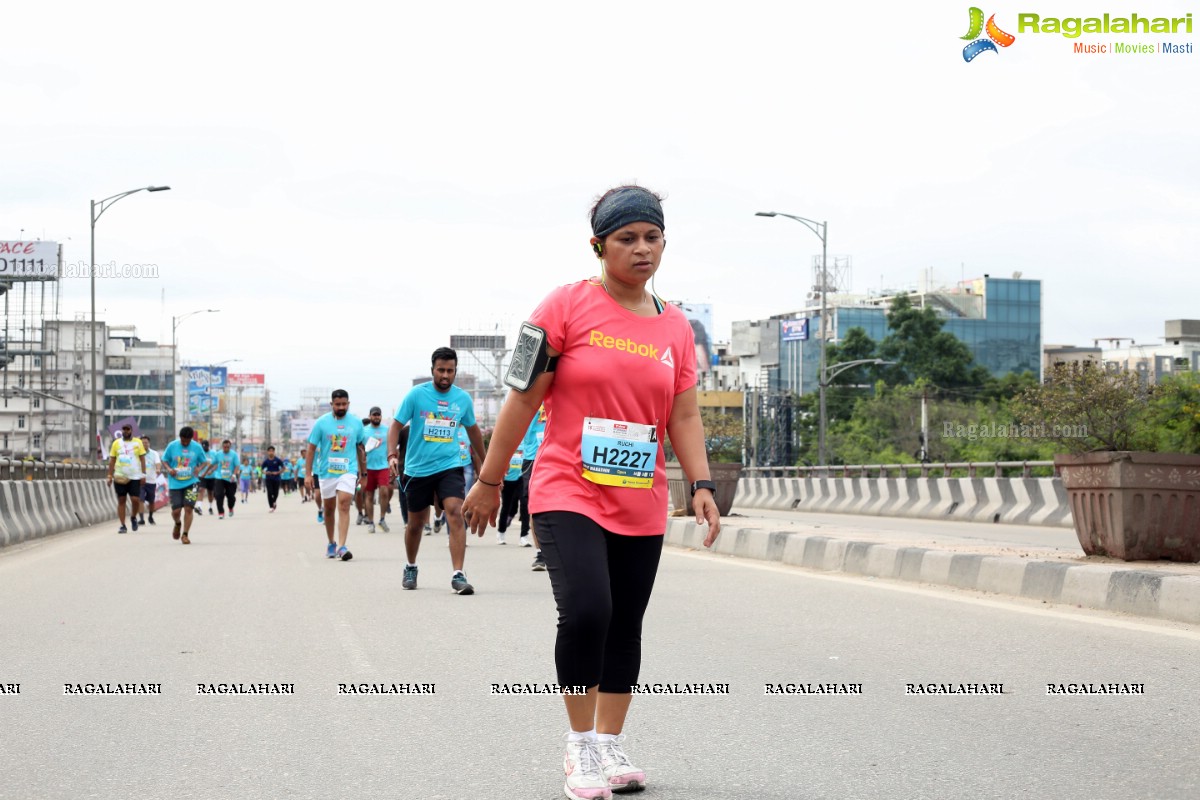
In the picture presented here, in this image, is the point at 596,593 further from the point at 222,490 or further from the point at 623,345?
the point at 222,490

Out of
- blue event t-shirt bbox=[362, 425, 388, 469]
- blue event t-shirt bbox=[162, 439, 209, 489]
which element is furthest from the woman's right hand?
blue event t-shirt bbox=[362, 425, 388, 469]

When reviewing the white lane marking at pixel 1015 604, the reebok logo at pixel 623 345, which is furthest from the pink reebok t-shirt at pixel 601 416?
the white lane marking at pixel 1015 604

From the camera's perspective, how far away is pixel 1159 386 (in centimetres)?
3072

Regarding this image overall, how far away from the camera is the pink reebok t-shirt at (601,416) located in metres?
4.67

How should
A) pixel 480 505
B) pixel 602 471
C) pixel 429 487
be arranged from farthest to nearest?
pixel 429 487 < pixel 480 505 < pixel 602 471

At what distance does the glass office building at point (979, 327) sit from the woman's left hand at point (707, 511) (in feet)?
361

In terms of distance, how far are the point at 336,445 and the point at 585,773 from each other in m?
11.8

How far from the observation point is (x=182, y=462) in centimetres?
2095

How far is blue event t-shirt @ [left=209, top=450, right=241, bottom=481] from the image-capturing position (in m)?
30.1

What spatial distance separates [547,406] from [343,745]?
5.79 feet

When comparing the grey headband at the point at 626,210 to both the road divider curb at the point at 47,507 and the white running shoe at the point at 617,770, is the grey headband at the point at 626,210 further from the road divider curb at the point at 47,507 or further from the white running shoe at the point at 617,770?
the road divider curb at the point at 47,507

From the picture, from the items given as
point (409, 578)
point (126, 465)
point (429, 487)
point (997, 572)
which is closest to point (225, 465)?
point (126, 465)

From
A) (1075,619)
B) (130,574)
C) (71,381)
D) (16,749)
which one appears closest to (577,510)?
(16,749)

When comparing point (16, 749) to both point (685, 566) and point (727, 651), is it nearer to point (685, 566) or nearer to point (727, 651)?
point (727, 651)
